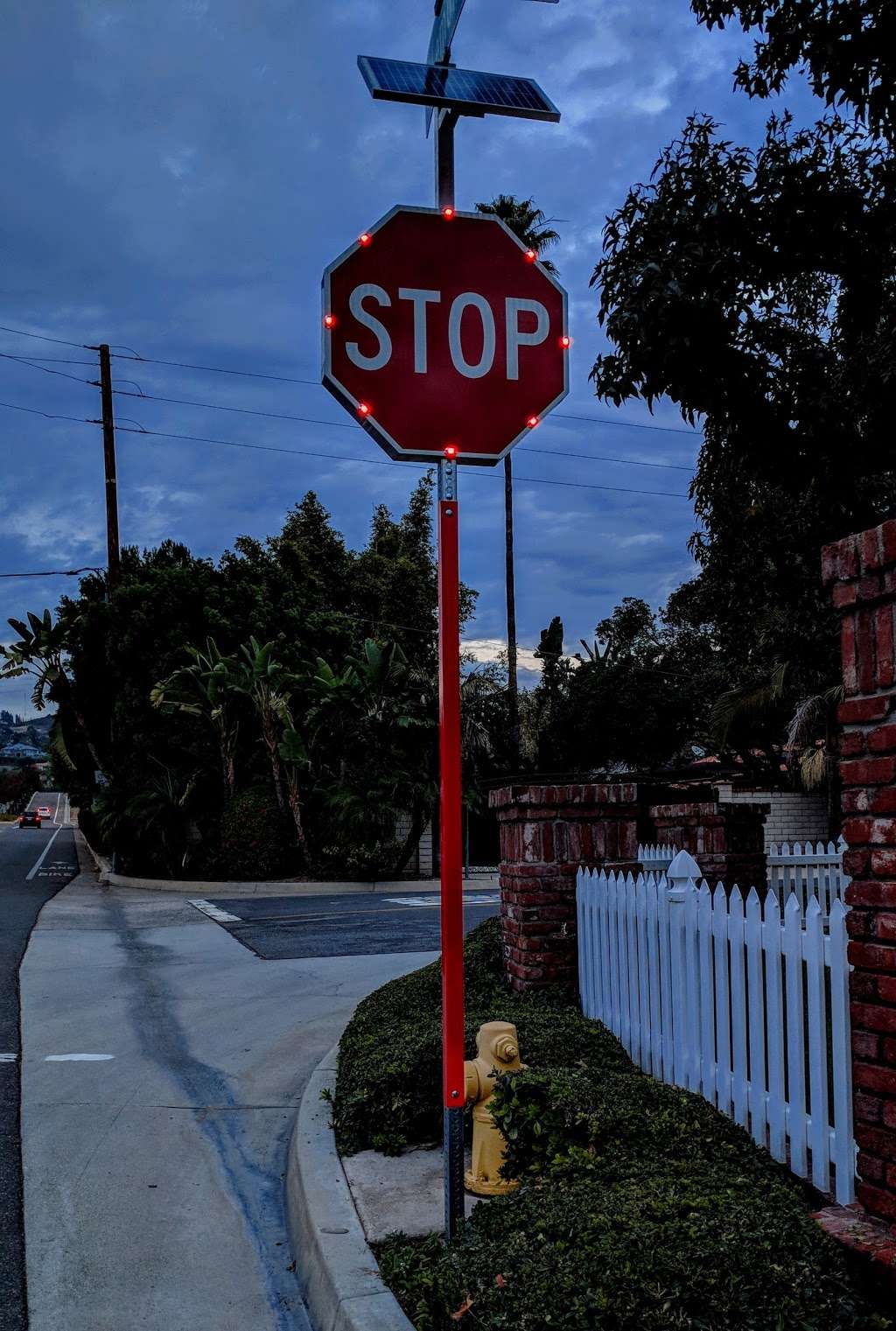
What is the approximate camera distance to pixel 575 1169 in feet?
12.8

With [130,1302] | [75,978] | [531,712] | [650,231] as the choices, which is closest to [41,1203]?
[130,1302]

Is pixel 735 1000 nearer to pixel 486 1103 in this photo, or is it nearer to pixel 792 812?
pixel 486 1103

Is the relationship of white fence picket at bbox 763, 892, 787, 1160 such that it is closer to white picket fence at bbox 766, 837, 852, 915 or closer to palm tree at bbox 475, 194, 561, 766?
white picket fence at bbox 766, 837, 852, 915

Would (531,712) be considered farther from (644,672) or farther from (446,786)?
(446,786)

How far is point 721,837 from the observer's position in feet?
25.8

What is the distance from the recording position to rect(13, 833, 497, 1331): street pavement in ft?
12.8

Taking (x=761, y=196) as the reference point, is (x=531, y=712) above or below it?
below

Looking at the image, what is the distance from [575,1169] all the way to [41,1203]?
2.40m

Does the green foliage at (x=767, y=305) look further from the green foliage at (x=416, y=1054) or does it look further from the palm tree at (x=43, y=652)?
the palm tree at (x=43, y=652)

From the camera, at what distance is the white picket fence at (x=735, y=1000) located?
12.6 feet

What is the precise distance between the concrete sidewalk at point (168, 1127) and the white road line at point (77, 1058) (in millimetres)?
23

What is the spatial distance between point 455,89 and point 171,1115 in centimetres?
530

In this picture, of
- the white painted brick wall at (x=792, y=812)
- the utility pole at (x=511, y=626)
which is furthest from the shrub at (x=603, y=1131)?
the utility pole at (x=511, y=626)

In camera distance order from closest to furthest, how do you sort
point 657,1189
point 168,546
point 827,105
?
point 657,1189, point 827,105, point 168,546
